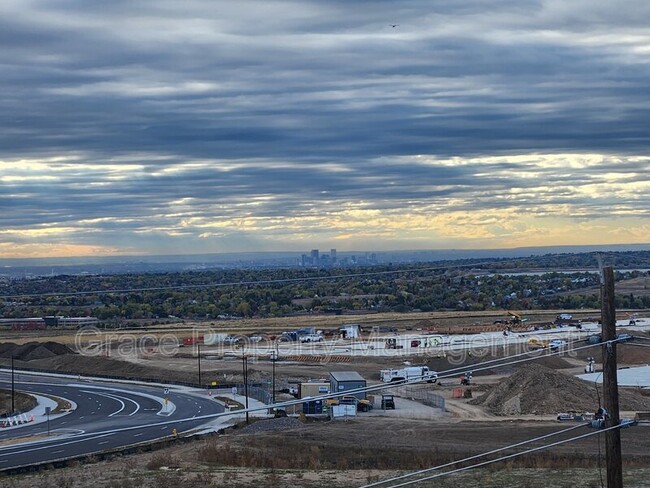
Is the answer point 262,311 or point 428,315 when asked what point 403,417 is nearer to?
point 428,315

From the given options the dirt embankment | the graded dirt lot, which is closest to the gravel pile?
the graded dirt lot

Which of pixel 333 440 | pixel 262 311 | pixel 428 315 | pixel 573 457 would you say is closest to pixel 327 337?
pixel 428 315

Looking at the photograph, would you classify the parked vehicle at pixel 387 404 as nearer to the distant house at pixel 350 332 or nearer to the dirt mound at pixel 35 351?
the distant house at pixel 350 332

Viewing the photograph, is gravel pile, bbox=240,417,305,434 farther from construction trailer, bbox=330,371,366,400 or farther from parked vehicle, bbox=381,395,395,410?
construction trailer, bbox=330,371,366,400

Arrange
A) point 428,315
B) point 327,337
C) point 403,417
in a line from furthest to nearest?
point 428,315 < point 327,337 < point 403,417

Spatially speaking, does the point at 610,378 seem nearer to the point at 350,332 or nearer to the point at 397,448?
the point at 397,448

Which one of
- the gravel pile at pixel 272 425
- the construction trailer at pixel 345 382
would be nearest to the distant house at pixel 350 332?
the construction trailer at pixel 345 382
